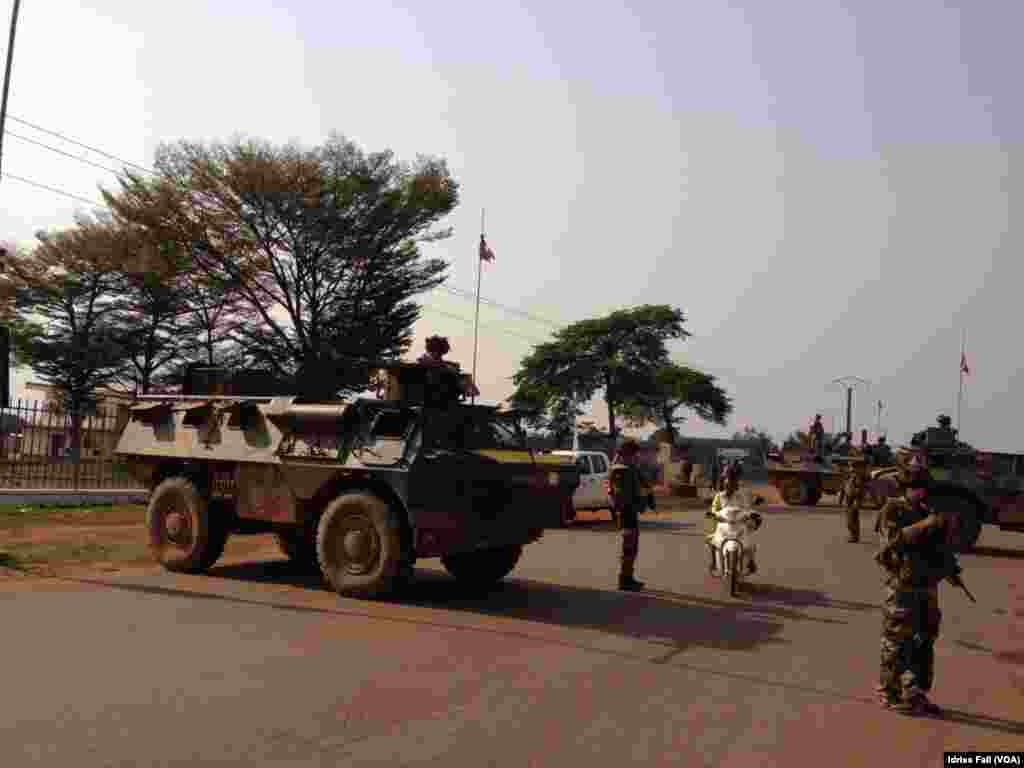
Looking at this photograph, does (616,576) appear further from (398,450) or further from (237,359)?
(237,359)

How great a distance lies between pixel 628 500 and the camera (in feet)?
37.6

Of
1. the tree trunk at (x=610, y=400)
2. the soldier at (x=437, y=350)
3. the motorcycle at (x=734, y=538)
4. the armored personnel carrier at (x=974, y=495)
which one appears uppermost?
the tree trunk at (x=610, y=400)

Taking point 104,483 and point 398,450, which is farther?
point 104,483

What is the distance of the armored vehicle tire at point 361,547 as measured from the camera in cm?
970

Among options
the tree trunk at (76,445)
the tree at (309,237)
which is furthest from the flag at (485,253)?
the tree trunk at (76,445)

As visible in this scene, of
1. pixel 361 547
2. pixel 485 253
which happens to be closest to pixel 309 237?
pixel 485 253

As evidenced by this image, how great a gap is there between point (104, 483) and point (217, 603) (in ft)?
40.3

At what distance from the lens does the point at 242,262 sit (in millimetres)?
28312

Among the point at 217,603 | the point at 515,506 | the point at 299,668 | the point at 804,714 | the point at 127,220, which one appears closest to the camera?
the point at 804,714

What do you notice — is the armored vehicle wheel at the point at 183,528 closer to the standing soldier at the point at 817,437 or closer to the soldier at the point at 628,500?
the soldier at the point at 628,500

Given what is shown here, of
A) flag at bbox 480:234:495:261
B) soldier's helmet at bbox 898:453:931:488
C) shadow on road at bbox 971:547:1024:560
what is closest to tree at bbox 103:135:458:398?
flag at bbox 480:234:495:261

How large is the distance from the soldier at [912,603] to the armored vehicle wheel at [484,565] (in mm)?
5280

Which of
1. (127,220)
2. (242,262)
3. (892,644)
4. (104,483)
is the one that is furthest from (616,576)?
(127,220)

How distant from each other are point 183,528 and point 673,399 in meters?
37.7
